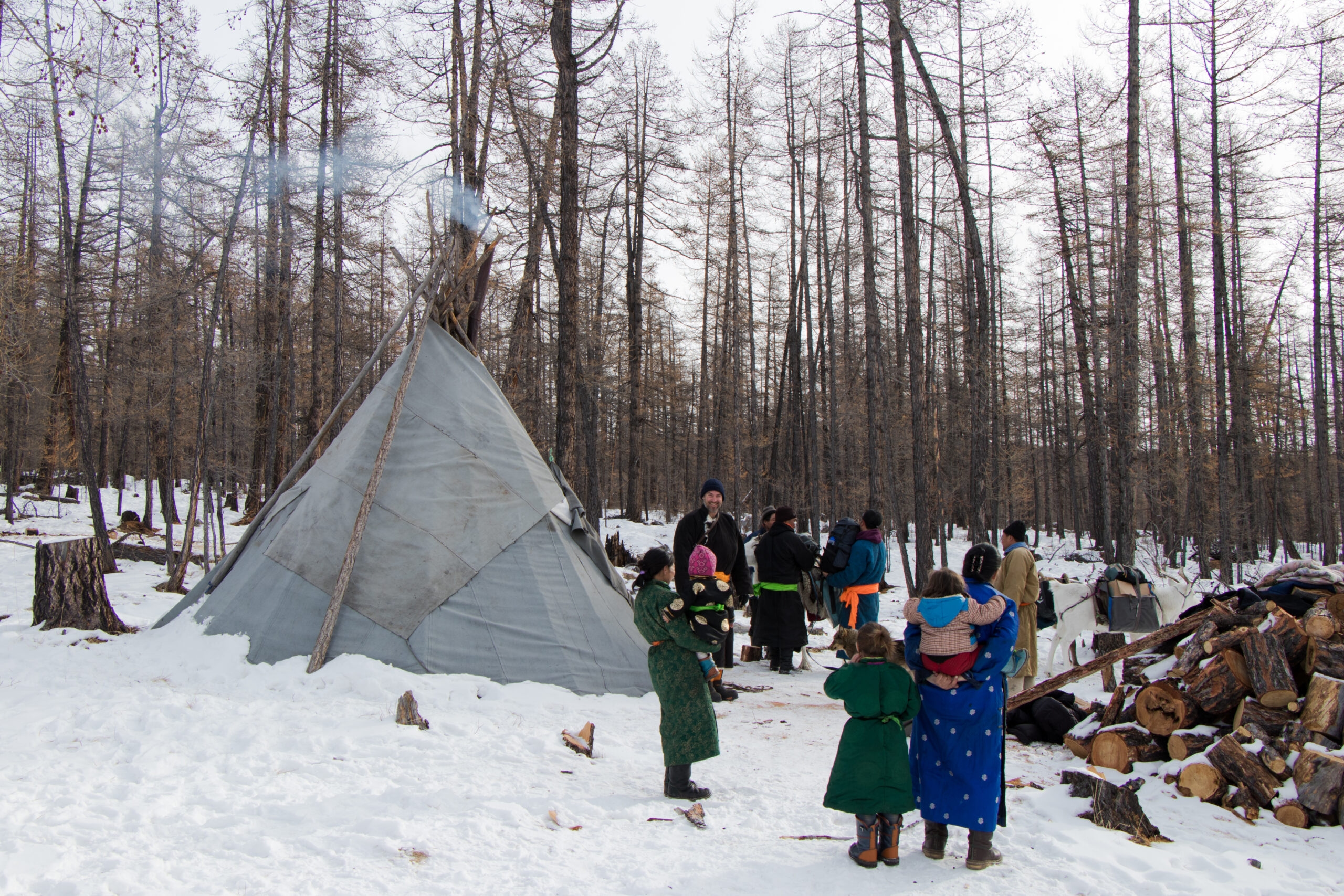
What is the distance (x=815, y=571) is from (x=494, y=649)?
151 inches

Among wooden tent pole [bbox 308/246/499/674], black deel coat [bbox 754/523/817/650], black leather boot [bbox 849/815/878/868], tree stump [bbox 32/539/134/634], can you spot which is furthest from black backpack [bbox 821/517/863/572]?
tree stump [bbox 32/539/134/634]

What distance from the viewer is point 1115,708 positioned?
5.76m

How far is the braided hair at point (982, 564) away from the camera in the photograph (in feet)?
12.7

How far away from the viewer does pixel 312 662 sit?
5.84 metres

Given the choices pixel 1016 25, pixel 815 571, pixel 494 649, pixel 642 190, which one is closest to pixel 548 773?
pixel 494 649

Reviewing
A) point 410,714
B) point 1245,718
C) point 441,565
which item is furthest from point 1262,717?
point 441,565

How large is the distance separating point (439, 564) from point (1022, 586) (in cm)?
500

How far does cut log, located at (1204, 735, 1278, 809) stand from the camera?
4.53m

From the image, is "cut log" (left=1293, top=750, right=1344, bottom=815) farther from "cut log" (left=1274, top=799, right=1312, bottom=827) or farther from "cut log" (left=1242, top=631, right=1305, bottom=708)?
"cut log" (left=1242, top=631, right=1305, bottom=708)

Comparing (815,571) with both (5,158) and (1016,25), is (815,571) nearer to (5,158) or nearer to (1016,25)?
(1016,25)

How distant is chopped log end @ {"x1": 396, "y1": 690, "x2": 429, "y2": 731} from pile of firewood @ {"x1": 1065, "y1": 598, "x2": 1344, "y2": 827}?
4724 mm

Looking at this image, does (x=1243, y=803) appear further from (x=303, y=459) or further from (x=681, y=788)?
(x=303, y=459)

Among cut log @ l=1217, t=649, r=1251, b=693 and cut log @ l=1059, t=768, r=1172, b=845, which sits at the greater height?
cut log @ l=1217, t=649, r=1251, b=693

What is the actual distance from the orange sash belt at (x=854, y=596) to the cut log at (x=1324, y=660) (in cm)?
339
